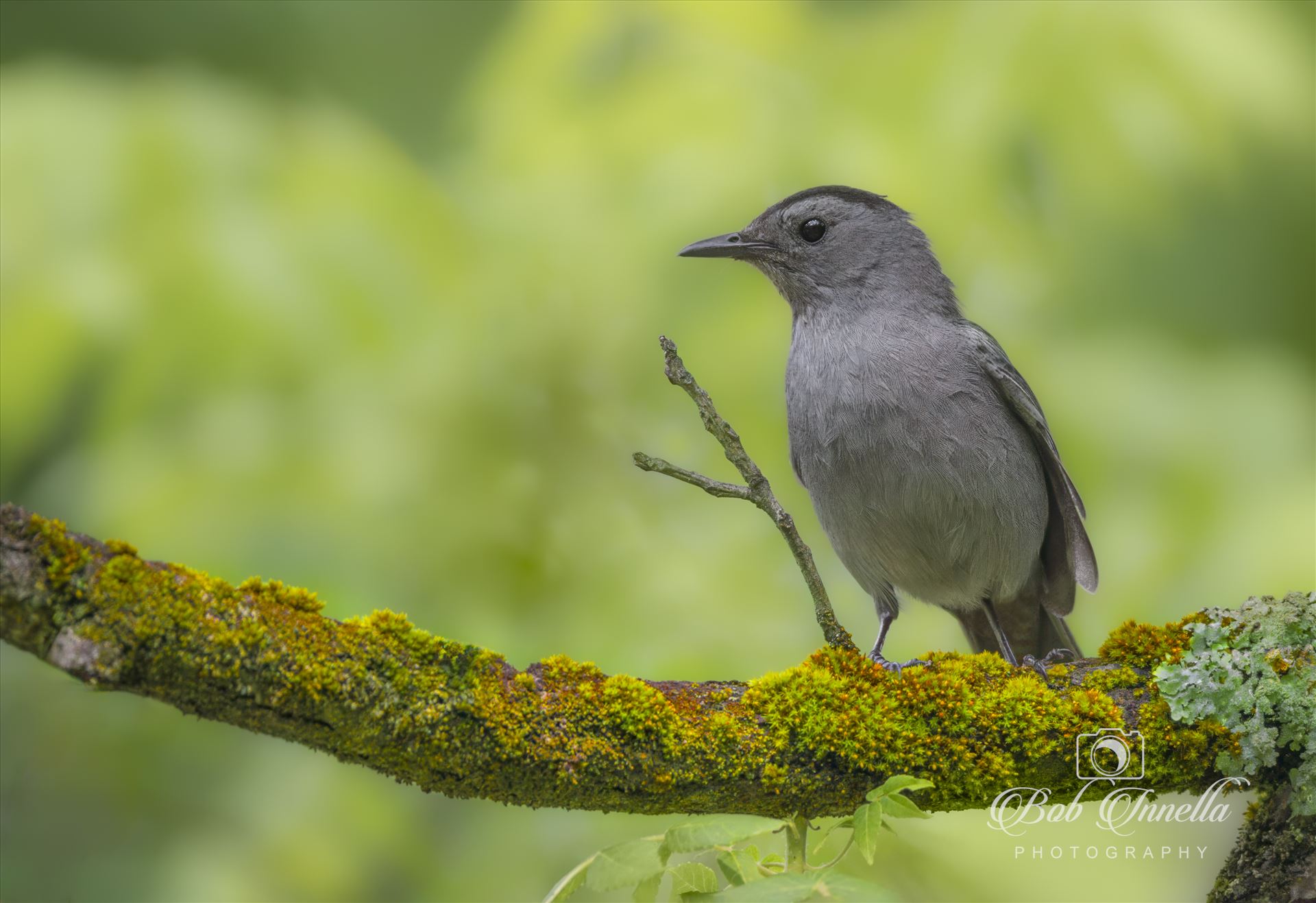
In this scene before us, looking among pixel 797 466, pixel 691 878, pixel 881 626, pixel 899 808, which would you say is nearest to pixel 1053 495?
pixel 881 626

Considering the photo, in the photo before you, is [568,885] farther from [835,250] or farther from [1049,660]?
[835,250]

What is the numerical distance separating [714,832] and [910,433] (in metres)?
2.02

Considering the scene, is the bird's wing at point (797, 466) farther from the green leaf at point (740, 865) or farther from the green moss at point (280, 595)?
the green moss at point (280, 595)

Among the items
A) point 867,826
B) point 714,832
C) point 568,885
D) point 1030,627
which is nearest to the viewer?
point 714,832

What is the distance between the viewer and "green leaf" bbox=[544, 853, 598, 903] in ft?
7.98

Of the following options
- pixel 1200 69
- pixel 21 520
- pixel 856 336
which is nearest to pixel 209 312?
pixel 856 336

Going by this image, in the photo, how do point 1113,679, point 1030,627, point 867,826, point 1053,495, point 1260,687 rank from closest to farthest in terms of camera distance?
1. point 867,826
2. point 1260,687
3. point 1113,679
4. point 1053,495
5. point 1030,627

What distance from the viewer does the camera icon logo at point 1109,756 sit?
2908 mm

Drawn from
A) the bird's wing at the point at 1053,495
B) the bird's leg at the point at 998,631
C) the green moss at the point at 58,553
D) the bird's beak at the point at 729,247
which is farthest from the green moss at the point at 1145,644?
the green moss at the point at 58,553

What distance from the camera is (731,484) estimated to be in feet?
8.77

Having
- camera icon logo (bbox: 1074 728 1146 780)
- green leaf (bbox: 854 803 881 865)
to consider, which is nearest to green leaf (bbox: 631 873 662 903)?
green leaf (bbox: 854 803 881 865)

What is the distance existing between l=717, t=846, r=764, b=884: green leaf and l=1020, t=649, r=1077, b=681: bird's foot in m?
1.08

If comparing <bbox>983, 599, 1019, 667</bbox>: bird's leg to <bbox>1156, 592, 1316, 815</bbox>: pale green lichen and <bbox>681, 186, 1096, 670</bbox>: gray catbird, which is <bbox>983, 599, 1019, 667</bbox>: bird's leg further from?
<bbox>1156, 592, 1316, 815</bbox>: pale green lichen

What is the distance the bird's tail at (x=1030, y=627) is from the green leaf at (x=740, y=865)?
7.12 feet
